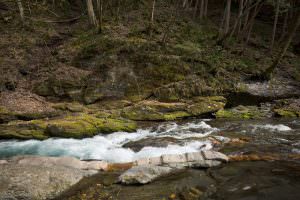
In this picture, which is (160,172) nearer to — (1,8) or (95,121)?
(95,121)

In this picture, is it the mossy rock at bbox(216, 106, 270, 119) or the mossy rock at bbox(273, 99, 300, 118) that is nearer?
the mossy rock at bbox(216, 106, 270, 119)

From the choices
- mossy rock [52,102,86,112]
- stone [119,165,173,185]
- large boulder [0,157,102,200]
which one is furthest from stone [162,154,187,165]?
mossy rock [52,102,86,112]

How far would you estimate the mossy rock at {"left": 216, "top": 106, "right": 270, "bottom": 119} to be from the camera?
40.9ft

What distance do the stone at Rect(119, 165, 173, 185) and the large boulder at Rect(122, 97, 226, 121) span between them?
18.5ft

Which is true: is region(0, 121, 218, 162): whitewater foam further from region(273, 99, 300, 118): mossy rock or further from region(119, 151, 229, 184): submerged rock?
region(273, 99, 300, 118): mossy rock

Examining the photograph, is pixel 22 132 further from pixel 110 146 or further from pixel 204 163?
pixel 204 163

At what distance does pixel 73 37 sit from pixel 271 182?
1722cm

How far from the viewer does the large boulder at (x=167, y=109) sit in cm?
1217

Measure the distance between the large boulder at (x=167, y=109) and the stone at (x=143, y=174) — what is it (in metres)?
5.63

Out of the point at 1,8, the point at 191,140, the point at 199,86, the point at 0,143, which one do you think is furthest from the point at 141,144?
the point at 1,8

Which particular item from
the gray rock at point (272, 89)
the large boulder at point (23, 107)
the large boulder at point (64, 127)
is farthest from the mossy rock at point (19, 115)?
the gray rock at point (272, 89)

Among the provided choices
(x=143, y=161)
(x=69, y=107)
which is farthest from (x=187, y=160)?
(x=69, y=107)

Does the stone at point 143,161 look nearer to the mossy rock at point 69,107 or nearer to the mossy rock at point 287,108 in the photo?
the mossy rock at point 69,107

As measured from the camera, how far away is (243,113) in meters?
12.8
